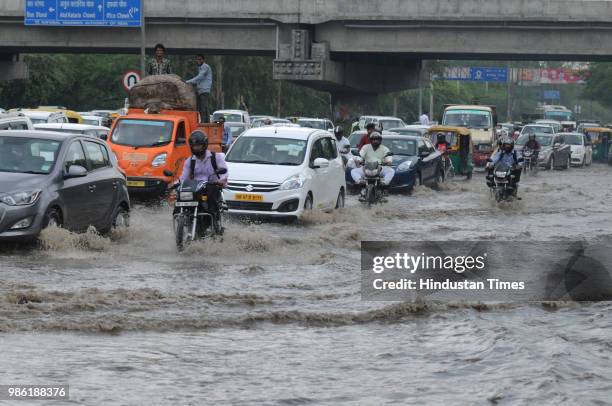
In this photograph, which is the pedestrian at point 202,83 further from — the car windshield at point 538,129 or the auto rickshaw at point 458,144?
the car windshield at point 538,129

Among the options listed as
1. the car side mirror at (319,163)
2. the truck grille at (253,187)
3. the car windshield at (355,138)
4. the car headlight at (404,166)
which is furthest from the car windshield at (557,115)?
the truck grille at (253,187)

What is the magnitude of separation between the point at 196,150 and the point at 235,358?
6.87 meters

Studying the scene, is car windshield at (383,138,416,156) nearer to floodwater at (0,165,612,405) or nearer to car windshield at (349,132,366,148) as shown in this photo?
car windshield at (349,132,366,148)

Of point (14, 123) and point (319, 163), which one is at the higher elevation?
point (14, 123)

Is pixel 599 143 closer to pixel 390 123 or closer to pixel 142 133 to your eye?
pixel 390 123

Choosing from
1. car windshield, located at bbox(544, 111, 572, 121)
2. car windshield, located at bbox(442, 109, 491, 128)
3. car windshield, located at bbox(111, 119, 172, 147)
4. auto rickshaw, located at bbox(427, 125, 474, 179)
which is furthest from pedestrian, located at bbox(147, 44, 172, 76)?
car windshield, located at bbox(544, 111, 572, 121)

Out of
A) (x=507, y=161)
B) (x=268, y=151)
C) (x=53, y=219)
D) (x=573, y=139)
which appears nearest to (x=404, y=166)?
(x=507, y=161)

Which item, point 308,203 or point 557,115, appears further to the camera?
point 557,115

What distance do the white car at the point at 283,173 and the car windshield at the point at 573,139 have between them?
34.9 meters

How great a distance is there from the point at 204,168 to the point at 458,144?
80.3ft

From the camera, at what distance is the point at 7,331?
33.2 feet

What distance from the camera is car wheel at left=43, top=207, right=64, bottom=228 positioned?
1502 cm

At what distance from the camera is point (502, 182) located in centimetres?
2644

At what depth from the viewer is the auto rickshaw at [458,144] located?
130ft
